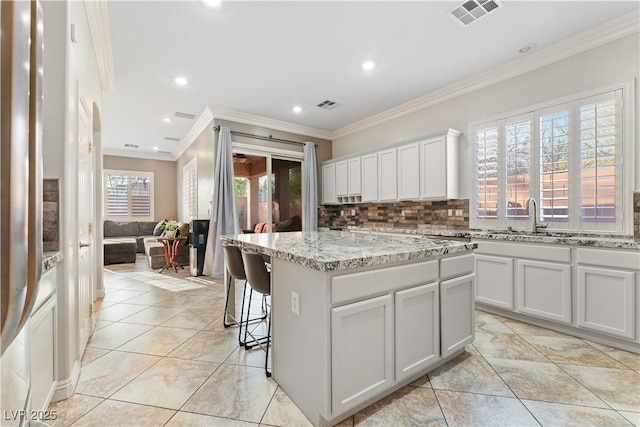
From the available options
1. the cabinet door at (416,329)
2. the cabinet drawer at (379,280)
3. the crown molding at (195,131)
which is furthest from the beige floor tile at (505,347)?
the crown molding at (195,131)

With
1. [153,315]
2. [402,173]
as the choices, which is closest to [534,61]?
[402,173]

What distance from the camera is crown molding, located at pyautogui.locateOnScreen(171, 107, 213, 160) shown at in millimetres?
5156

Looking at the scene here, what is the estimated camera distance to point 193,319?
311 cm

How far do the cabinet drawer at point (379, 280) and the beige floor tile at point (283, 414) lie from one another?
70cm

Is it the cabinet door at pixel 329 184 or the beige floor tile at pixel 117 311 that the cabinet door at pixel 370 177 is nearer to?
the cabinet door at pixel 329 184

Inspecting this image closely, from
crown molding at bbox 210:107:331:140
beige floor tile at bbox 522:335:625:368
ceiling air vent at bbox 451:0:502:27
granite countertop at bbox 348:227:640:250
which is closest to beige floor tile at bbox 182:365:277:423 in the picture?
beige floor tile at bbox 522:335:625:368

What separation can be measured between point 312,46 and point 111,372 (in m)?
3.35

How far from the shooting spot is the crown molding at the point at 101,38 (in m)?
2.51

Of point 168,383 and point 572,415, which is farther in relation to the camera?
point 168,383

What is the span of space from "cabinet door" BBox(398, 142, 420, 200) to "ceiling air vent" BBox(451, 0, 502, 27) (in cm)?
179

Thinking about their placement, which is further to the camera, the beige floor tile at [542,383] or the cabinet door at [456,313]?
the cabinet door at [456,313]

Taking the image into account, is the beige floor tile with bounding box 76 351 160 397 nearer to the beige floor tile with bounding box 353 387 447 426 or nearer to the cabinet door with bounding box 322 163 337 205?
the beige floor tile with bounding box 353 387 447 426

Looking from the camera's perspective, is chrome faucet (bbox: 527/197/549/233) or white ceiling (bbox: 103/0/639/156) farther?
chrome faucet (bbox: 527/197/549/233)

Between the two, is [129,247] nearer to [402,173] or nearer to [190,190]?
[190,190]
